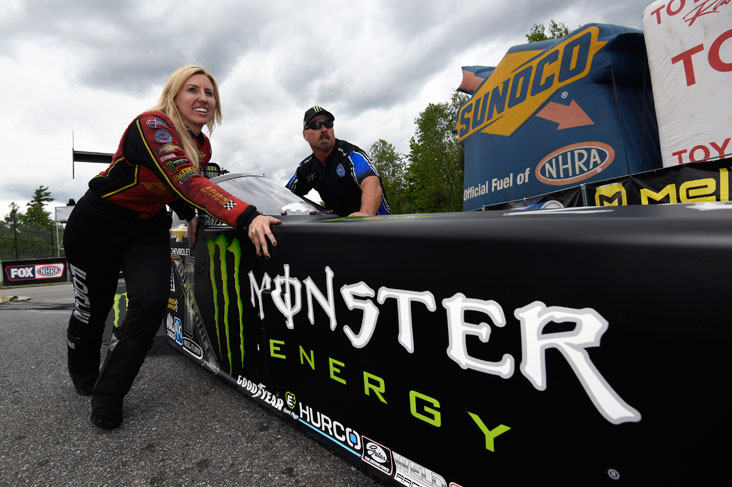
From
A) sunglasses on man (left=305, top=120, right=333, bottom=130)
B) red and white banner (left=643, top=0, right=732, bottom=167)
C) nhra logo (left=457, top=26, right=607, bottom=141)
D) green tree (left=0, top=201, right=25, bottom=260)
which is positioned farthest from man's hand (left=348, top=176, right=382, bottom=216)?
green tree (left=0, top=201, right=25, bottom=260)

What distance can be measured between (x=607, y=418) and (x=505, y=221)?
0.40 meters

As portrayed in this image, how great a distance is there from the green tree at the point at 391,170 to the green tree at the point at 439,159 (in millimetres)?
5176

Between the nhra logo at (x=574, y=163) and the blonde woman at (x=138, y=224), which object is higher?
the nhra logo at (x=574, y=163)

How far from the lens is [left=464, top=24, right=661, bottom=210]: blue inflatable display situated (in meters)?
4.66

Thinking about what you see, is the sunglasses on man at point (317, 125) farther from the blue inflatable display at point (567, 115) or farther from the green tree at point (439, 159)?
the green tree at point (439, 159)

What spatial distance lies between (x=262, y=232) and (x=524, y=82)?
6198mm

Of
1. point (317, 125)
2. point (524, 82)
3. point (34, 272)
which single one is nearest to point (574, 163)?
point (524, 82)

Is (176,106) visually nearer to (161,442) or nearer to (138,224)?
(138,224)

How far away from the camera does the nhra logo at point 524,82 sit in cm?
496

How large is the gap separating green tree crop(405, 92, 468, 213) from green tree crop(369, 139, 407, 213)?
5.18 m

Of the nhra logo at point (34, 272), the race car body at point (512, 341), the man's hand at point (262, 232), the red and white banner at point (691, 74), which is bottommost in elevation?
the nhra logo at point (34, 272)

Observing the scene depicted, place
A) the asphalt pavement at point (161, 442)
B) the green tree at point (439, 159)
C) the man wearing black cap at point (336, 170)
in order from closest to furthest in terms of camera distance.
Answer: the asphalt pavement at point (161, 442) < the man wearing black cap at point (336, 170) < the green tree at point (439, 159)

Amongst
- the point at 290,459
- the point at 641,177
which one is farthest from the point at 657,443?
the point at 641,177

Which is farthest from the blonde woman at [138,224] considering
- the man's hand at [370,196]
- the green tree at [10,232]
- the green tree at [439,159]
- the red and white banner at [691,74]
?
the green tree at [10,232]
